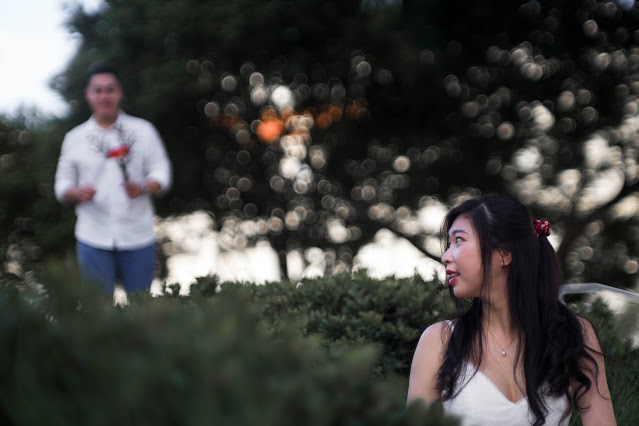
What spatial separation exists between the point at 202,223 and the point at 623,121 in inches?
273

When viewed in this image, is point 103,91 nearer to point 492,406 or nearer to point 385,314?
point 385,314

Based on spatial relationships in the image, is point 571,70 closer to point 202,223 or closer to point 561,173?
point 561,173

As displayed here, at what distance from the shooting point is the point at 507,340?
9.37 feet

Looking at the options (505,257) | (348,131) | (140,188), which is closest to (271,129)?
(348,131)

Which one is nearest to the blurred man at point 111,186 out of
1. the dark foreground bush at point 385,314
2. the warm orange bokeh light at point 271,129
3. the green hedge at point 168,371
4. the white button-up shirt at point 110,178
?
the white button-up shirt at point 110,178

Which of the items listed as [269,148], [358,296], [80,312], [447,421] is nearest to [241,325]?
[80,312]

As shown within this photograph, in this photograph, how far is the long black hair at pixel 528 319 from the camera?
8.85 ft

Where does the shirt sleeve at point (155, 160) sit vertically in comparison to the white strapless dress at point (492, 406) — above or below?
above

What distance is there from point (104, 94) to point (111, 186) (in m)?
0.62

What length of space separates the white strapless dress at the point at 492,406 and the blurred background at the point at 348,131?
298 inches

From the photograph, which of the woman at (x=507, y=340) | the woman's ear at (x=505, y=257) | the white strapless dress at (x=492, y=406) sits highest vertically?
the woman's ear at (x=505, y=257)

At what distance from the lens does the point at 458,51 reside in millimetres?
10680

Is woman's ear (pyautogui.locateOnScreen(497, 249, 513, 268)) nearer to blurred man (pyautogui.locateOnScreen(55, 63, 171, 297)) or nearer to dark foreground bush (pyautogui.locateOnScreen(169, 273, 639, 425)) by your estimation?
dark foreground bush (pyautogui.locateOnScreen(169, 273, 639, 425))

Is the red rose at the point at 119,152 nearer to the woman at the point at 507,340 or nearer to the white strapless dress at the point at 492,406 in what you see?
the woman at the point at 507,340
